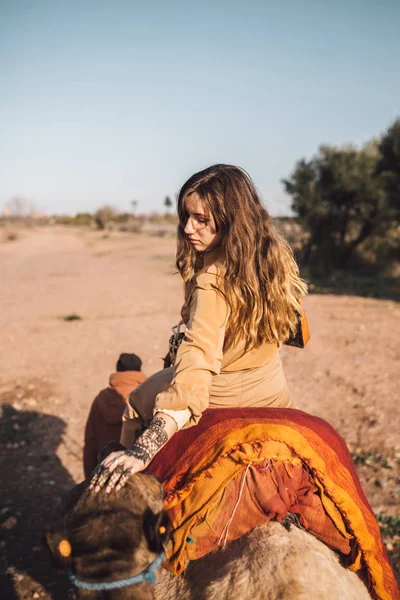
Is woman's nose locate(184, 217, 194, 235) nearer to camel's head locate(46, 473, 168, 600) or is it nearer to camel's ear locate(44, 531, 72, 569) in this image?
camel's head locate(46, 473, 168, 600)

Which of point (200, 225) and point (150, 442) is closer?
point (150, 442)

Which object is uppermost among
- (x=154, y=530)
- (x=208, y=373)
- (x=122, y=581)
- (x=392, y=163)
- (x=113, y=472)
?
(x=392, y=163)

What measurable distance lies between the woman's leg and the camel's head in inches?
27.1

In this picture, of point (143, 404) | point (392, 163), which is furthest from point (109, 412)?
point (392, 163)

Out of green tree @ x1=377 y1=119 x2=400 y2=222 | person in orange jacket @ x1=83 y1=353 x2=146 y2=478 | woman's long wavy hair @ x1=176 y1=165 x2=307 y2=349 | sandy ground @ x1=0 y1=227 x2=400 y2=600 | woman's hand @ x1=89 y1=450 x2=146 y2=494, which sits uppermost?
A: green tree @ x1=377 y1=119 x2=400 y2=222

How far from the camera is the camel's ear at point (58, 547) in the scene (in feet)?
4.98

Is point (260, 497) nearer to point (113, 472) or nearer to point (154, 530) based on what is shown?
point (154, 530)

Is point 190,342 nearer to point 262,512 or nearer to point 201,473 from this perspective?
point 201,473

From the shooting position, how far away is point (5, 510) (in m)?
4.45

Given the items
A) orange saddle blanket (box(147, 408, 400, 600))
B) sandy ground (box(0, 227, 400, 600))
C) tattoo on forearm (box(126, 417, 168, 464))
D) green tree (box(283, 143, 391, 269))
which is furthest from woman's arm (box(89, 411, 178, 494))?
green tree (box(283, 143, 391, 269))

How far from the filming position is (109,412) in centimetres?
388

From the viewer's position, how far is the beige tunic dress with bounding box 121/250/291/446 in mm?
1892

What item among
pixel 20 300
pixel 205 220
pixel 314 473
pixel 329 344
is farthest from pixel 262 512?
pixel 20 300

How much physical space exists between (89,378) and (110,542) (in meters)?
6.37
